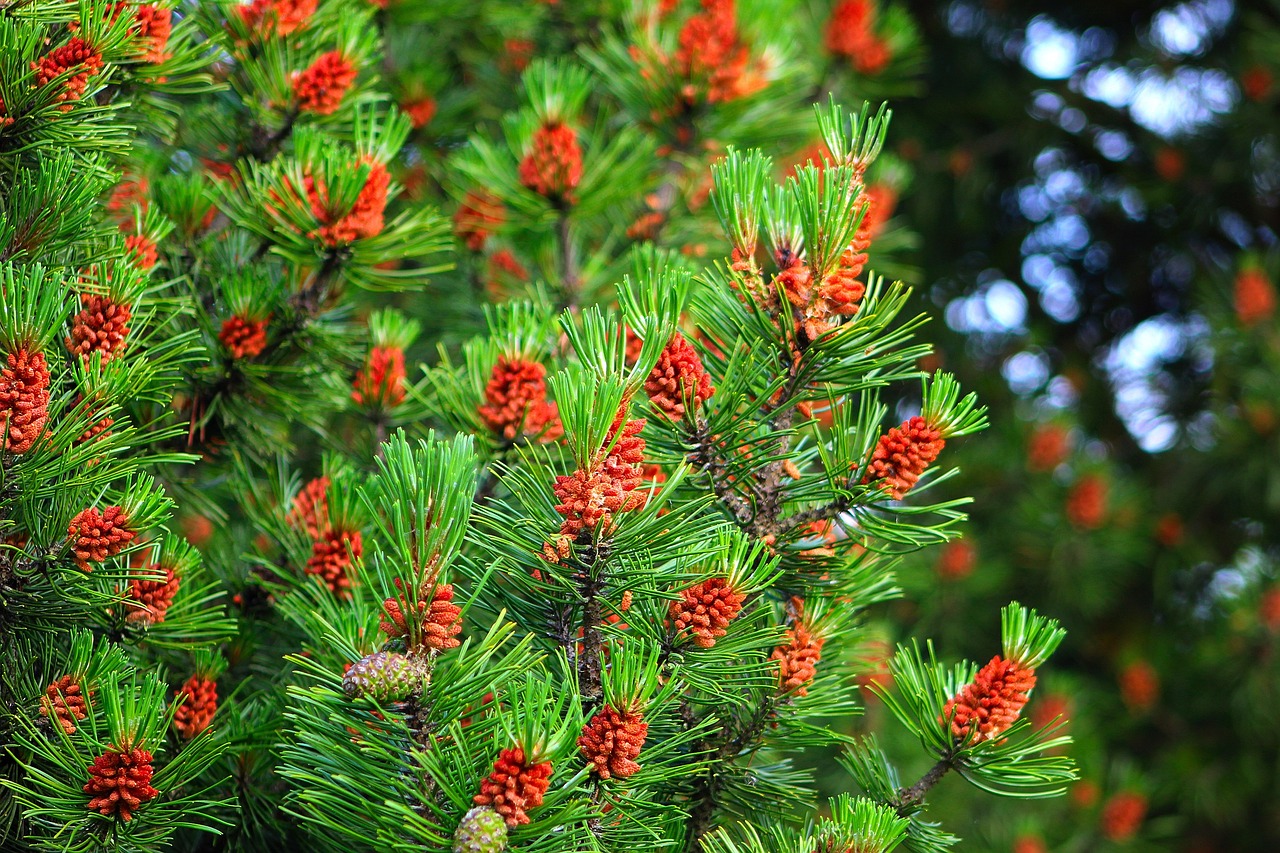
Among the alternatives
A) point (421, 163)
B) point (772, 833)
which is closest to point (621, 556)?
point (772, 833)

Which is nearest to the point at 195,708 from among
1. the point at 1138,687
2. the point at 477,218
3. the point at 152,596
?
the point at 152,596

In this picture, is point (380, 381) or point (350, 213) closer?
point (350, 213)

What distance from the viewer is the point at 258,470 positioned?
0.95m

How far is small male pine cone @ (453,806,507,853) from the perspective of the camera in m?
0.48

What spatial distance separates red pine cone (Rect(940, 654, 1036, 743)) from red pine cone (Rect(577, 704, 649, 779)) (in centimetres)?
21

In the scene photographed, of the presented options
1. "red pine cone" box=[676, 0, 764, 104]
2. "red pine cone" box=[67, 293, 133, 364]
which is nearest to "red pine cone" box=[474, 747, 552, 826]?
"red pine cone" box=[67, 293, 133, 364]

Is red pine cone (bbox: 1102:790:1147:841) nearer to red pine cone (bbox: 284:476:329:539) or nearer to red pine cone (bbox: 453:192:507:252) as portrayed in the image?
red pine cone (bbox: 453:192:507:252)

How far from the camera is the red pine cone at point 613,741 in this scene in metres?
0.54

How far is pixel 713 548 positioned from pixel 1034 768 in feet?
0.81

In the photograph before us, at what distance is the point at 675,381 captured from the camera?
1.97ft

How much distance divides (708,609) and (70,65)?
54 centimetres

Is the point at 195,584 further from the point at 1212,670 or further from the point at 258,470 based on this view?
the point at 1212,670

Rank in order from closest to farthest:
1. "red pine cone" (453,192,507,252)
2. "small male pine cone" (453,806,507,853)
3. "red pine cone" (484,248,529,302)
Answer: "small male pine cone" (453,806,507,853), "red pine cone" (453,192,507,252), "red pine cone" (484,248,529,302)

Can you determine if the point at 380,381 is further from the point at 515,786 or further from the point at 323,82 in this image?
the point at 515,786
